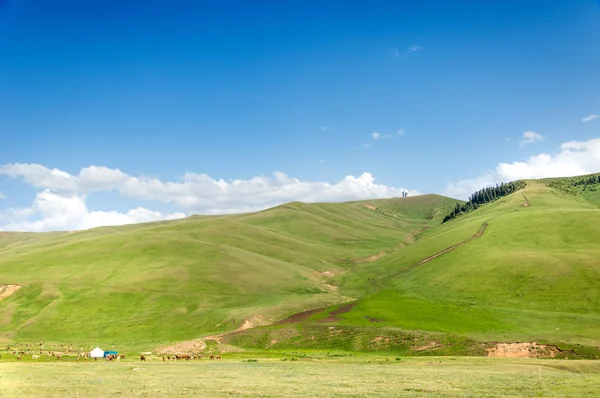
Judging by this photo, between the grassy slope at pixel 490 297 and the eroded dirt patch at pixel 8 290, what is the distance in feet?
266

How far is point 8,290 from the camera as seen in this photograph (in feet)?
450

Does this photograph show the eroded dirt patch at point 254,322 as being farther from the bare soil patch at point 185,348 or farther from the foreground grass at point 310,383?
the foreground grass at point 310,383

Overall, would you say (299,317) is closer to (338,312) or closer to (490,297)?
(338,312)

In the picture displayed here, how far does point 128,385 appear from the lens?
129 ft

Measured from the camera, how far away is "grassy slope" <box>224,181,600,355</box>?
8600cm

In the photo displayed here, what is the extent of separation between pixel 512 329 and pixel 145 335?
8366 centimetres

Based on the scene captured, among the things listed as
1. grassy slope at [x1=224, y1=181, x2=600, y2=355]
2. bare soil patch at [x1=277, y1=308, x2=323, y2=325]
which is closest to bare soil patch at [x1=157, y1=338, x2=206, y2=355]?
grassy slope at [x1=224, y1=181, x2=600, y2=355]

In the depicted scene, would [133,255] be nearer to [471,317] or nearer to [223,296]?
[223,296]

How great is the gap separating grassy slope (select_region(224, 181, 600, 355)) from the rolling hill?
0.39 meters

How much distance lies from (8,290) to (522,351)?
462 feet

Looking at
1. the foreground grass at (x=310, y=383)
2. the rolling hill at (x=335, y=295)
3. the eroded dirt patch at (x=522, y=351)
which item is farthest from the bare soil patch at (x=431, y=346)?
the foreground grass at (x=310, y=383)

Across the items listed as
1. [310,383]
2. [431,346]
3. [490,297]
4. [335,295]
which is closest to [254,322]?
[335,295]

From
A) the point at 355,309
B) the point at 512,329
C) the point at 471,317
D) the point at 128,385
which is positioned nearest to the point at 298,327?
the point at 355,309

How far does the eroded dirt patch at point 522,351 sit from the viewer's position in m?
73.1
